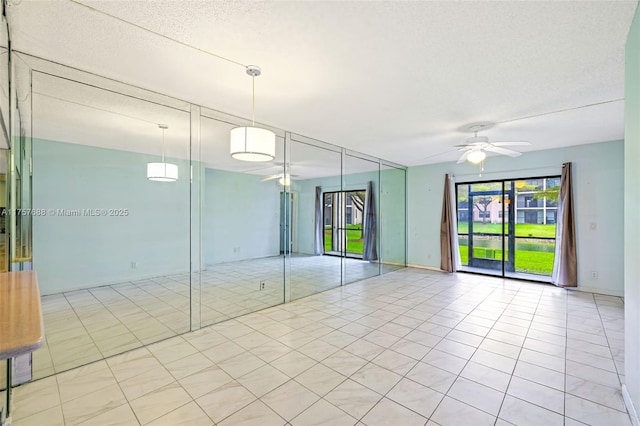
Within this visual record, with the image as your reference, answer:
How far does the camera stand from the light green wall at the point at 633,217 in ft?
5.86

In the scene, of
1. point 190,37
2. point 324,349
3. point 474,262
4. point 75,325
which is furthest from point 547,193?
point 75,325

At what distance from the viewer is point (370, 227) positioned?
741cm

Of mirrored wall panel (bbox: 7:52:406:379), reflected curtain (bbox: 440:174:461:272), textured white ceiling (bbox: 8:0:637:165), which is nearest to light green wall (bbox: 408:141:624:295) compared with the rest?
reflected curtain (bbox: 440:174:461:272)

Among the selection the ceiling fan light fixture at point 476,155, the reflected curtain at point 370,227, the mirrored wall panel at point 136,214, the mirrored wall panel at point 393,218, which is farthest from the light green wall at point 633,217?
the reflected curtain at point 370,227

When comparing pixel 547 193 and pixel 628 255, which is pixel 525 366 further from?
pixel 547 193

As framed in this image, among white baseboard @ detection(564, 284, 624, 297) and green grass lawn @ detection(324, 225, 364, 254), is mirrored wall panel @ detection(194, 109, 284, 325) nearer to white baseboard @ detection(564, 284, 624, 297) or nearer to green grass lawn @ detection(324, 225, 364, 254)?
green grass lawn @ detection(324, 225, 364, 254)

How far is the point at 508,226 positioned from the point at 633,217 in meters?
4.45

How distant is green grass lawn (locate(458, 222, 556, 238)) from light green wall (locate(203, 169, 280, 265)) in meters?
4.62

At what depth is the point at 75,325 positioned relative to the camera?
316 centimetres

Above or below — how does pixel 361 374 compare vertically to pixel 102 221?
below

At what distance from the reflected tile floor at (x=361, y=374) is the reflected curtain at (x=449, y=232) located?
8.34 ft

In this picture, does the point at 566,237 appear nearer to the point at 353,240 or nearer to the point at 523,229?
the point at 523,229

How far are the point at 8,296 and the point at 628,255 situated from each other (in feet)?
12.1

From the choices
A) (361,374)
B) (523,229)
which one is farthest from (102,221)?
(523,229)
